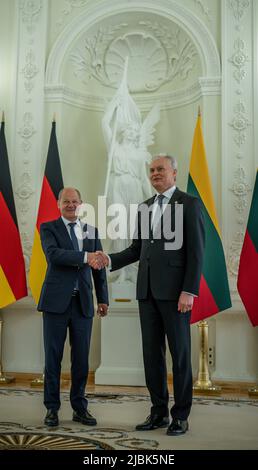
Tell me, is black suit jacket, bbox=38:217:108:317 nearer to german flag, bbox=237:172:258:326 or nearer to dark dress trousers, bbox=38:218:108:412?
dark dress trousers, bbox=38:218:108:412

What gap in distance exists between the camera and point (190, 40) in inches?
225

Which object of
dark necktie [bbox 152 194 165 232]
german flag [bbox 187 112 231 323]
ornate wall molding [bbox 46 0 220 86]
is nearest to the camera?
dark necktie [bbox 152 194 165 232]

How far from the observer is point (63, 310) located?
2.99 meters

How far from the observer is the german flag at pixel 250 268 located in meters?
4.62

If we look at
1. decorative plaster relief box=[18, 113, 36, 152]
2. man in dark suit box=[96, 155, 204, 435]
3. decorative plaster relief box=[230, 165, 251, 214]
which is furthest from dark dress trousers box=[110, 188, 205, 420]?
decorative plaster relief box=[18, 113, 36, 152]

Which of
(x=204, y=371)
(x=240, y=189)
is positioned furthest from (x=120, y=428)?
(x=240, y=189)

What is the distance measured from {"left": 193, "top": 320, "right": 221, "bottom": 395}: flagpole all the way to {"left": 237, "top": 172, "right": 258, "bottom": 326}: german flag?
0.42 meters

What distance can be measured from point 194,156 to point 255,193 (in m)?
0.64

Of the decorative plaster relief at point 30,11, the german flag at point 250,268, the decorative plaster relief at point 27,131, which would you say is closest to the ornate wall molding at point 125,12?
the decorative plaster relief at point 30,11

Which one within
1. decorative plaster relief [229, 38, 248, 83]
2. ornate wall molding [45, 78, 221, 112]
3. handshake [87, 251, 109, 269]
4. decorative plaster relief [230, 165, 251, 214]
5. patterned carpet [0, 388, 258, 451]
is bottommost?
patterned carpet [0, 388, 258, 451]

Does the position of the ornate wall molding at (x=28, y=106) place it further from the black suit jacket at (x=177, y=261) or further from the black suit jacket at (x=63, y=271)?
the black suit jacket at (x=177, y=261)

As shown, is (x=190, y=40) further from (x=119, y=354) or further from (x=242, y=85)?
(x=119, y=354)

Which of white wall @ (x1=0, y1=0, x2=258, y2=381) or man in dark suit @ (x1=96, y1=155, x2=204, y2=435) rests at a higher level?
white wall @ (x1=0, y1=0, x2=258, y2=381)

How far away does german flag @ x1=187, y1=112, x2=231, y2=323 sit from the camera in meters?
4.69
